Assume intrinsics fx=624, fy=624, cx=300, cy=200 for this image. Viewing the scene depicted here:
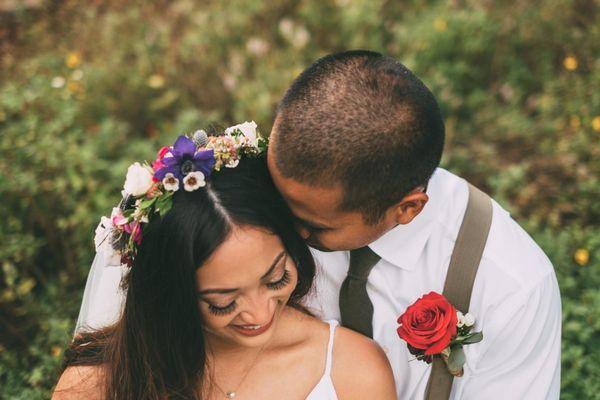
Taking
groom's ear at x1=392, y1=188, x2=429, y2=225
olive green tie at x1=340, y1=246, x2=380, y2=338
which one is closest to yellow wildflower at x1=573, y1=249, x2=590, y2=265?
olive green tie at x1=340, y1=246, x2=380, y2=338

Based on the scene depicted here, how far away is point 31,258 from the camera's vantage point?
363 centimetres

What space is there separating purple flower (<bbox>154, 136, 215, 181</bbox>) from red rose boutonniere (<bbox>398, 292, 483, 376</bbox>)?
2.95 feet

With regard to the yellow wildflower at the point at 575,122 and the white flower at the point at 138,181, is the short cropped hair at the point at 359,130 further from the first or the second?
the yellow wildflower at the point at 575,122

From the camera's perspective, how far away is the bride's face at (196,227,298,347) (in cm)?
193

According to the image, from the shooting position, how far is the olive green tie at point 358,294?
7.97 feet

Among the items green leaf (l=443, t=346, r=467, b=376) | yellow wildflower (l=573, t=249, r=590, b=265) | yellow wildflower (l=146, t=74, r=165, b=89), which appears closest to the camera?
green leaf (l=443, t=346, r=467, b=376)

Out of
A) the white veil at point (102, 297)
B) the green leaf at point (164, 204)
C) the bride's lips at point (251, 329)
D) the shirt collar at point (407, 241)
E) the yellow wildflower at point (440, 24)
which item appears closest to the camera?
the green leaf at point (164, 204)

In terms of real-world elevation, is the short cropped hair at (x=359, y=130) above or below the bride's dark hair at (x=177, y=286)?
above

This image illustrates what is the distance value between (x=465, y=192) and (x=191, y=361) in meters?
1.24

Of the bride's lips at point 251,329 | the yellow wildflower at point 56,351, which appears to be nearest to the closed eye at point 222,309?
the bride's lips at point 251,329

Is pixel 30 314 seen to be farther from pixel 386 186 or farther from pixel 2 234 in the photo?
pixel 386 186

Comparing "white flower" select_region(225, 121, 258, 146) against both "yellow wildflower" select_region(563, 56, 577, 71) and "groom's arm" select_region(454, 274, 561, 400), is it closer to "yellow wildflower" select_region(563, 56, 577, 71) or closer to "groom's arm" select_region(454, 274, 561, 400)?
"groom's arm" select_region(454, 274, 561, 400)

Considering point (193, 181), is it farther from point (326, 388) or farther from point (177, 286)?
point (326, 388)

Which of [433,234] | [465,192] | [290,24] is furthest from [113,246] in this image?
[290,24]
